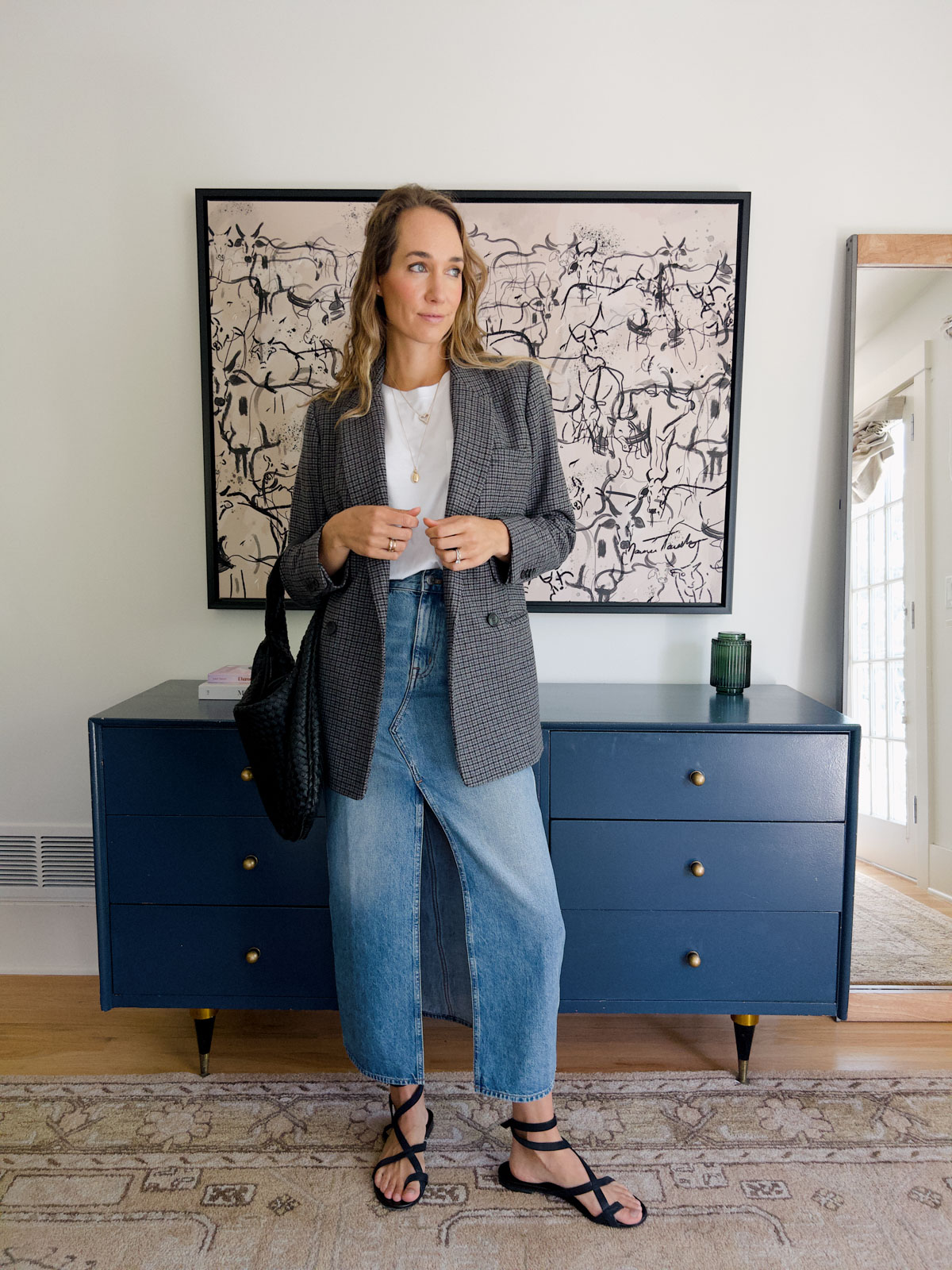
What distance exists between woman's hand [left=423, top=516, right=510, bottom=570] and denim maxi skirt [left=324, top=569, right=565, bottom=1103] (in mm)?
112

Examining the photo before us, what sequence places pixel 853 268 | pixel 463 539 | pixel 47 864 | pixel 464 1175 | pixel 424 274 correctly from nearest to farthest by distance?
pixel 463 539 → pixel 424 274 → pixel 464 1175 → pixel 853 268 → pixel 47 864

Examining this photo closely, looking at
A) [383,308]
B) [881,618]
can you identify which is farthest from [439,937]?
[881,618]

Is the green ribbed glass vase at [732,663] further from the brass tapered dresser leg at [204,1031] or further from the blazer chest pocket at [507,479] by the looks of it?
the brass tapered dresser leg at [204,1031]

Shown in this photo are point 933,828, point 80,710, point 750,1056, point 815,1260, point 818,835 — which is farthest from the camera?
point 80,710

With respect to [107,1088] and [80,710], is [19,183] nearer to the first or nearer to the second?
[80,710]

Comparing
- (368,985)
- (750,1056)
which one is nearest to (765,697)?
(750,1056)

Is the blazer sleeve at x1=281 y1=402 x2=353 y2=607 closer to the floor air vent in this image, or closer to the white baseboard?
the floor air vent

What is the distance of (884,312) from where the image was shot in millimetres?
2141

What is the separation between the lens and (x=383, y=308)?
156cm

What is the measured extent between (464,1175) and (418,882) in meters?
0.58

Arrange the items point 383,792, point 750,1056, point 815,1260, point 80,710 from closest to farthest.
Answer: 1. point 815,1260
2. point 383,792
3. point 750,1056
4. point 80,710

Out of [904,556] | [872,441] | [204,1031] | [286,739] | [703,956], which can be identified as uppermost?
[872,441]

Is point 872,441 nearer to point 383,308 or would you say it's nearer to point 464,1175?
point 383,308

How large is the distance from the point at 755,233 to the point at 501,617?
137cm
